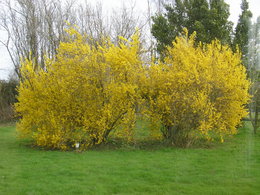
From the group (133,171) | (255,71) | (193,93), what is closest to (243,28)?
(255,71)

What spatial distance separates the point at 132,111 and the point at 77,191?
15.4ft

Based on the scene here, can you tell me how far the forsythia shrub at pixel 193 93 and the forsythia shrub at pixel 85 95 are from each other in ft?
2.55

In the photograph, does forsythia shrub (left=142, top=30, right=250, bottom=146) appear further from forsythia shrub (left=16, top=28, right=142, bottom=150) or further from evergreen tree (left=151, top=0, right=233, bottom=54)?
evergreen tree (left=151, top=0, right=233, bottom=54)

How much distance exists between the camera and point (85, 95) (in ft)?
33.4

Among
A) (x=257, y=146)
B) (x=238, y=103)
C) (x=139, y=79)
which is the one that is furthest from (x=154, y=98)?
(x=257, y=146)

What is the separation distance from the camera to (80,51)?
10352 millimetres

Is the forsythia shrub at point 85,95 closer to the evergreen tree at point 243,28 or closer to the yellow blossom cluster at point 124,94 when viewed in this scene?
the yellow blossom cluster at point 124,94

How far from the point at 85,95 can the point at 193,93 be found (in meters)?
3.35

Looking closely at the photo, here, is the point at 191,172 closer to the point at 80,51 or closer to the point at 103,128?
the point at 103,128

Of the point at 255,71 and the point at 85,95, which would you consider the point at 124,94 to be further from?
the point at 255,71

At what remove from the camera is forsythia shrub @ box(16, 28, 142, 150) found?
10070mm

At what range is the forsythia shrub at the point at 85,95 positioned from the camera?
10070 millimetres

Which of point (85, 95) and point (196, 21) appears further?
point (196, 21)

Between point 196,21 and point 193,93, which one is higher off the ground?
point 196,21
